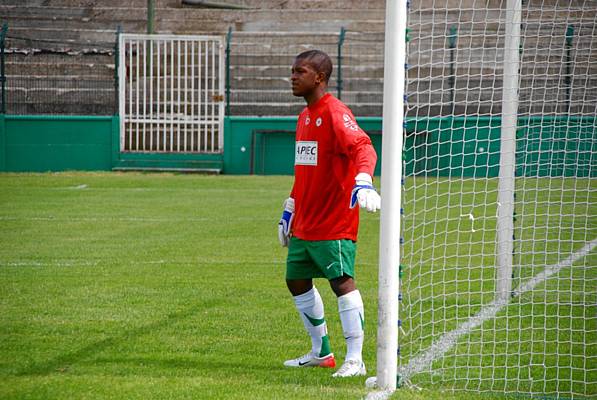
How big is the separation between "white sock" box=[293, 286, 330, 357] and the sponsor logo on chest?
829 mm

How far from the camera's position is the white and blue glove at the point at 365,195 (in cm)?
520

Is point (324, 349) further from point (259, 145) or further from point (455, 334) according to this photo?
point (259, 145)

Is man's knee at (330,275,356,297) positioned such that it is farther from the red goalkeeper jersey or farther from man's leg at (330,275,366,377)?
the red goalkeeper jersey

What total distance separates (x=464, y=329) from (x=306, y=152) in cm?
215

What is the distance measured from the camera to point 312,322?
6164 mm

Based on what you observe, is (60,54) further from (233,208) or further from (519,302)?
(519,302)

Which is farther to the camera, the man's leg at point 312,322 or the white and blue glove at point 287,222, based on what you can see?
the white and blue glove at point 287,222

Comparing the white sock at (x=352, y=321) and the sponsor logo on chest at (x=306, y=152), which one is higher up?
the sponsor logo on chest at (x=306, y=152)

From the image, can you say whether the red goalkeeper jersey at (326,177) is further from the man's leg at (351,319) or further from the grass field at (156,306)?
the grass field at (156,306)

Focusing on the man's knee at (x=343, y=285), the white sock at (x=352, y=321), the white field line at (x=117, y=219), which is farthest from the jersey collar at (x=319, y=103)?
the white field line at (x=117, y=219)

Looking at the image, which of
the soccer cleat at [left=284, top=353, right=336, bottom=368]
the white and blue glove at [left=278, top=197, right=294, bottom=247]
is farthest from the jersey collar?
the soccer cleat at [left=284, top=353, right=336, bottom=368]

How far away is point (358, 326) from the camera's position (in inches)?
231

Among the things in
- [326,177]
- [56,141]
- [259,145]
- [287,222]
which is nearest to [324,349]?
[287,222]

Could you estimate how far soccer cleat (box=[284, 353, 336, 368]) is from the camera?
6.11 metres
